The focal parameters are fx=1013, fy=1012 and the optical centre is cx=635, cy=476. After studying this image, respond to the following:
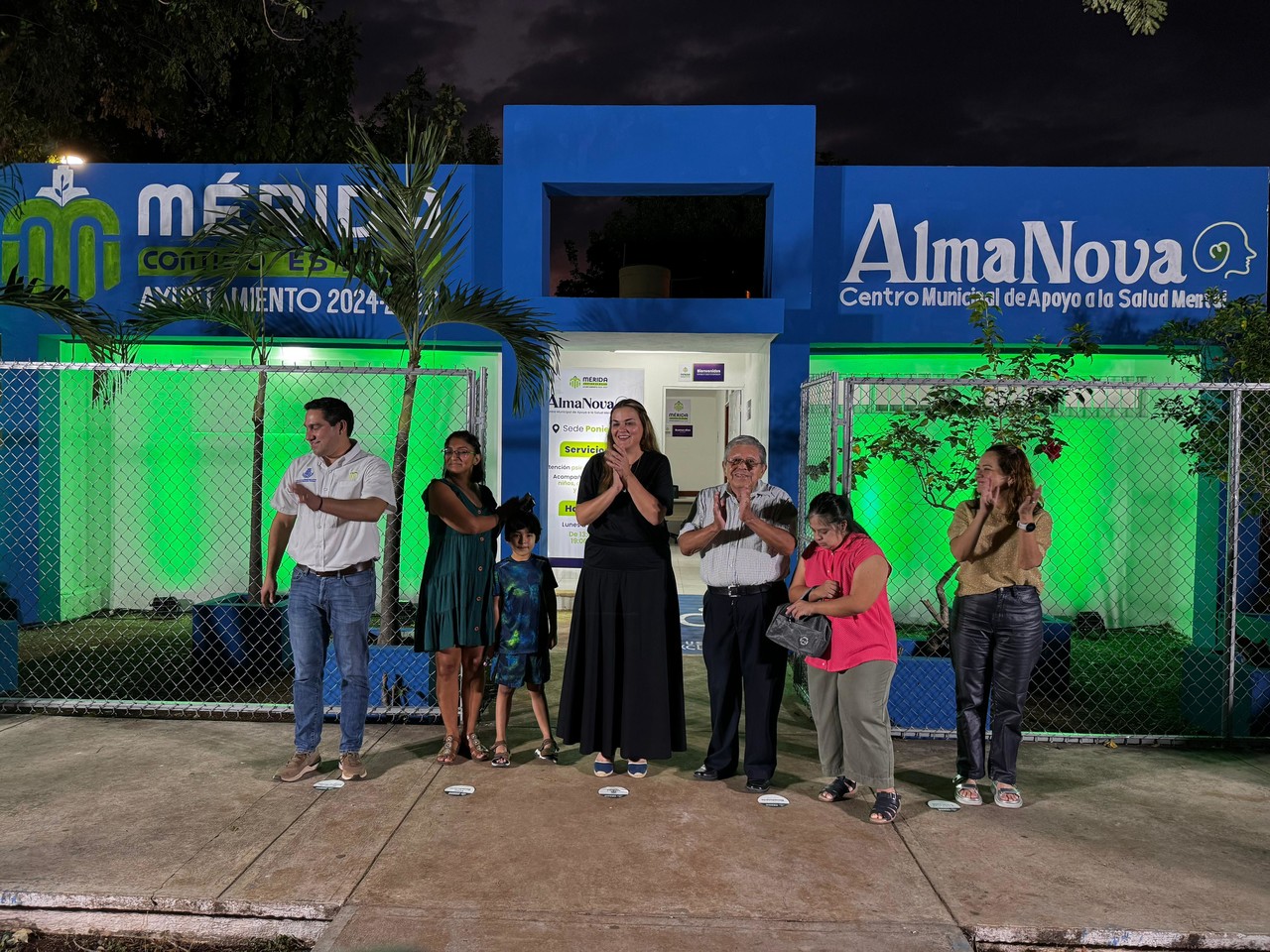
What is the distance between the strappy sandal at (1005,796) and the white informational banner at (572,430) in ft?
19.1

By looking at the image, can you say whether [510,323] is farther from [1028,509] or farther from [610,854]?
[610,854]

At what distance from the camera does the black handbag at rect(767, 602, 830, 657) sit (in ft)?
15.3

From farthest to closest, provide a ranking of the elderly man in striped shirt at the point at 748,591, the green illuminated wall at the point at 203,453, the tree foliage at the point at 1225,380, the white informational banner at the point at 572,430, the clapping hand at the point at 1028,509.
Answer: the white informational banner at the point at 572,430 < the green illuminated wall at the point at 203,453 < the tree foliage at the point at 1225,380 < the elderly man in striped shirt at the point at 748,591 < the clapping hand at the point at 1028,509

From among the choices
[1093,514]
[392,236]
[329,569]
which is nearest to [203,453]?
[392,236]

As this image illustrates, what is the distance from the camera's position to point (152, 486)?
10.1 meters

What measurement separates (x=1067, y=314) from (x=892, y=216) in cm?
172

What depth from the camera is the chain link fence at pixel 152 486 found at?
8.99 meters

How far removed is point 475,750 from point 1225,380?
20.3 ft

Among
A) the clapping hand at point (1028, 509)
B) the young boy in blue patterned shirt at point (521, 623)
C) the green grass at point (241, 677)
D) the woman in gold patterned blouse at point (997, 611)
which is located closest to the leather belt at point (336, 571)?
the young boy in blue patterned shirt at point (521, 623)

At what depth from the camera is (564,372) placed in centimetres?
1028

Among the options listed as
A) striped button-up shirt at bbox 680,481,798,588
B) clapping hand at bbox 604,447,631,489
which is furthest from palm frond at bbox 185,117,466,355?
striped button-up shirt at bbox 680,481,798,588

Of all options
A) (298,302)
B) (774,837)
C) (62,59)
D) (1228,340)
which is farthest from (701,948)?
(62,59)

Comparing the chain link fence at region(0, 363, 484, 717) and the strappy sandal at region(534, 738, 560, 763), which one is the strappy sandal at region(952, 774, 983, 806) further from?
the chain link fence at region(0, 363, 484, 717)

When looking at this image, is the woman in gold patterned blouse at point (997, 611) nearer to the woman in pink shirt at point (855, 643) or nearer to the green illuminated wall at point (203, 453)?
the woman in pink shirt at point (855, 643)
